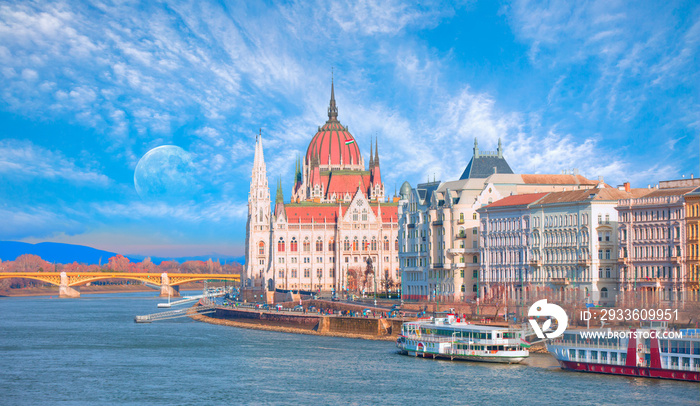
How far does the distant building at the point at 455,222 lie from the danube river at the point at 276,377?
67.0 ft

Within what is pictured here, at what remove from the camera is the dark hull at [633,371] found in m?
65.2

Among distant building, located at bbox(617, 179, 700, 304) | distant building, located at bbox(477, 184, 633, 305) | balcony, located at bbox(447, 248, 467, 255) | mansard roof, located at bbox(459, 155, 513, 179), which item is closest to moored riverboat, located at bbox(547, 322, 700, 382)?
distant building, located at bbox(617, 179, 700, 304)

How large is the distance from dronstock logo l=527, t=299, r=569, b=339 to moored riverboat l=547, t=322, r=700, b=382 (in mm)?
2671

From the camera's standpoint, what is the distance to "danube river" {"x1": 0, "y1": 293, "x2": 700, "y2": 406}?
62.4 m

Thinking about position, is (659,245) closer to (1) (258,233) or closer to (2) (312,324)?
(2) (312,324)

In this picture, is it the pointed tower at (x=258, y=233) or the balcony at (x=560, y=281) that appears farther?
the pointed tower at (x=258, y=233)

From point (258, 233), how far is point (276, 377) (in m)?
118

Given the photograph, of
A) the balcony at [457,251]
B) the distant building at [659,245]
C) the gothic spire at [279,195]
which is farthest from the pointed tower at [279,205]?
the distant building at [659,245]

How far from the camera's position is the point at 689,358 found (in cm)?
6512

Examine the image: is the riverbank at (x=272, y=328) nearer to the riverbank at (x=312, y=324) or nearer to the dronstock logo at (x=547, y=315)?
the riverbank at (x=312, y=324)

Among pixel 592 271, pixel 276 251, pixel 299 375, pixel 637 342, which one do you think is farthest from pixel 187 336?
pixel 276 251

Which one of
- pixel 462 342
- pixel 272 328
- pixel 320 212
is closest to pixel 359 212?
pixel 320 212

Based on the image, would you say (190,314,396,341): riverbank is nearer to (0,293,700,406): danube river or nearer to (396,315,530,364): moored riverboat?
(0,293,700,406): danube river

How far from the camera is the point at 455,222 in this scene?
116m
